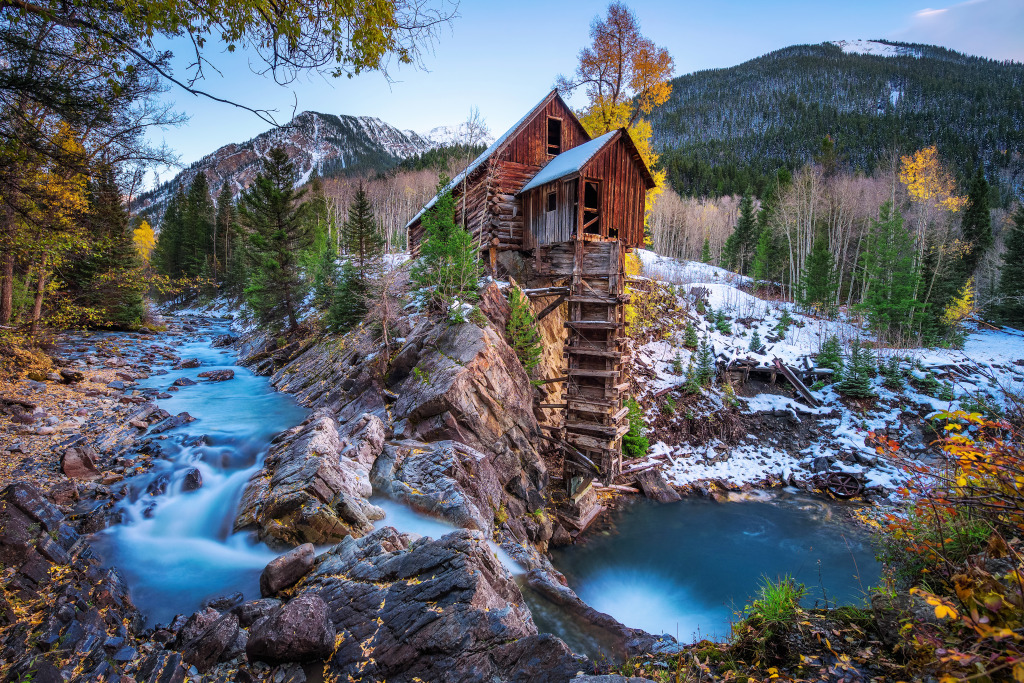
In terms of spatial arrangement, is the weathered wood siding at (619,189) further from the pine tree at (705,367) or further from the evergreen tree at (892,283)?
the evergreen tree at (892,283)

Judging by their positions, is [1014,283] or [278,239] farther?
[1014,283]

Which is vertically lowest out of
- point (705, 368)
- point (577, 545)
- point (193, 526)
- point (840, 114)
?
point (577, 545)

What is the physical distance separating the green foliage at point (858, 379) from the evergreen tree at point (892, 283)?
5.30 metres

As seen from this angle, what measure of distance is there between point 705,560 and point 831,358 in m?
16.5

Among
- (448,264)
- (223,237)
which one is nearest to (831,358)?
(448,264)

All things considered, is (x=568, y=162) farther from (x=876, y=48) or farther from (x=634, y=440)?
(x=876, y=48)

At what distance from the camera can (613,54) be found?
20.8 meters

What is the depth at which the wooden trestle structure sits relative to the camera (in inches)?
576

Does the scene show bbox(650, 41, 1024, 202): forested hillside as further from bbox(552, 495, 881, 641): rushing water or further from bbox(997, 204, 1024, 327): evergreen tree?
bbox(552, 495, 881, 641): rushing water

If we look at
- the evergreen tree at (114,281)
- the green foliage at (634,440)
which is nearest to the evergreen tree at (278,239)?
the evergreen tree at (114,281)

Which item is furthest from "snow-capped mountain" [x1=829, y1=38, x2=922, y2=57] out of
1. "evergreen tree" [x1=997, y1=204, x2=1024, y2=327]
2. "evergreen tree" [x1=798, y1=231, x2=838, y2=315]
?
"evergreen tree" [x1=798, y1=231, x2=838, y2=315]

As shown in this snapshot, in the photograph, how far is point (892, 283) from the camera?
86.1 feet

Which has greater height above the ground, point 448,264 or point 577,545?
point 448,264

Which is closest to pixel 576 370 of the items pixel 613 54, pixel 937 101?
pixel 613 54
